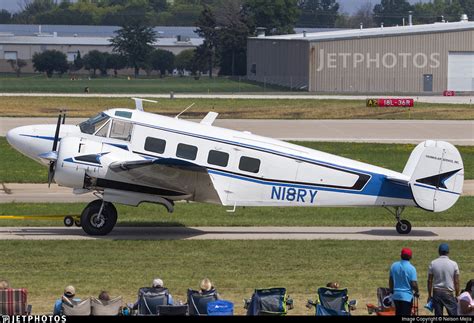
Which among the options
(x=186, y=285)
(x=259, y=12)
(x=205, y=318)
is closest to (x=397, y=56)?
(x=259, y=12)

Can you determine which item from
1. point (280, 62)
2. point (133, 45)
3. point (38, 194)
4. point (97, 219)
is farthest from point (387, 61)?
point (97, 219)

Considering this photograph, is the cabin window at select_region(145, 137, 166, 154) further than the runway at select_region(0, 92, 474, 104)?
No

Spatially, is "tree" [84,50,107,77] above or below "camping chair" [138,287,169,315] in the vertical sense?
above

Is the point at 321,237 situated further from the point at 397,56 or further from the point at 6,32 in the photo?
the point at 6,32

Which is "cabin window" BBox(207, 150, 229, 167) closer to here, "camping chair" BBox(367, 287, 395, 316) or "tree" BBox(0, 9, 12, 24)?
"camping chair" BBox(367, 287, 395, 316)

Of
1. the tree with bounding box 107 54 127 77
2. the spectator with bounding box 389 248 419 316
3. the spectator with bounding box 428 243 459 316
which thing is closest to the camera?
the spectator with bounding box 389 248 419 316

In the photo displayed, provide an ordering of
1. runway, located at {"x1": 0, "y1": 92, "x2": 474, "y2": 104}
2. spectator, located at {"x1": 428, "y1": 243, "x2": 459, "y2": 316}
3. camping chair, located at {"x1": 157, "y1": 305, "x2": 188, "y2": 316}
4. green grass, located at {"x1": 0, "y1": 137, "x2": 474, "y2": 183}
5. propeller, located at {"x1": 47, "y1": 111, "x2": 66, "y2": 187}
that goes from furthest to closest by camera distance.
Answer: runway, located at {"x1": 0, "y1": 92, "x2": 474, "y2": 104}, green grass, located at {"x1": 0, "y1": 137, "x2": 474, "y2": 183}, propeller, located at {"x1": 47, "y1": 111, "x2": 66, "y2": 187}, spectator, located at {"x1": 428, "y1": 243, "x2": 459, "y2": 316}, camping chair, located at {"x1": 157, "y1": 305, "x2": 188, "y2": 316}

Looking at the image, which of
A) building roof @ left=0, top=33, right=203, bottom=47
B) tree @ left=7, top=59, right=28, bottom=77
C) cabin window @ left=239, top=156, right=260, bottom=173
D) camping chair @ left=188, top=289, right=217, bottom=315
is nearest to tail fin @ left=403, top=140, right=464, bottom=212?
cabin window @ left=239, top=156, right=260, bottom=173

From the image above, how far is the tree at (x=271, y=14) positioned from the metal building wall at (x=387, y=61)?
133 feet

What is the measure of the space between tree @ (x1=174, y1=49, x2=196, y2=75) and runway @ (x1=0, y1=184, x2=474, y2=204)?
330 ft

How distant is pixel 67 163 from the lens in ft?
80.2

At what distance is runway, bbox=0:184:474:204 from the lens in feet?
105

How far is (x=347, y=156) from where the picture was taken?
44594 mm

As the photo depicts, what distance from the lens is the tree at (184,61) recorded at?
136 meters
